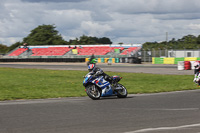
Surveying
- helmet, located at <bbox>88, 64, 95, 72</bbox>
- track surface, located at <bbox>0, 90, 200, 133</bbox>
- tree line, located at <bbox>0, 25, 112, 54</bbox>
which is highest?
tree line, located at <bbox>0, 25, 112, 54</bbox>

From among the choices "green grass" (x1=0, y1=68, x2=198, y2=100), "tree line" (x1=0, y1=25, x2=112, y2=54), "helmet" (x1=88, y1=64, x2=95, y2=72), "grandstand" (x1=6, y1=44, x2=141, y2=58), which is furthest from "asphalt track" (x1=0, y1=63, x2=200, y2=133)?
"tree line" (x1=0, y1=25, x2=112, y2=54)

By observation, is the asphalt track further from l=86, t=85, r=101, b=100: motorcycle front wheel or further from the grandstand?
the grandstand

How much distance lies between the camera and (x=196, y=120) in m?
7.47

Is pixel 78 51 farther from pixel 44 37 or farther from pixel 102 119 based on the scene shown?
pixel 102 119

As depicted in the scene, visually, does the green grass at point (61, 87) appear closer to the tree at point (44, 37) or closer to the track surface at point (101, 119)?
the track surface at point (101, 119)

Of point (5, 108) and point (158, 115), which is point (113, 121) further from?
point (5, 108)

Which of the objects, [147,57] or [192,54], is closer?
[192,54]

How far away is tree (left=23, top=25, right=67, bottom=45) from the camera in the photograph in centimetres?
10700

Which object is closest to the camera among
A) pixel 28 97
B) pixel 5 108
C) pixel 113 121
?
pixel 113 121

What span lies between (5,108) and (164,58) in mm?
44521

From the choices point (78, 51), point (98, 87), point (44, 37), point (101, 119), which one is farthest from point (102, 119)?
point (44, 37)

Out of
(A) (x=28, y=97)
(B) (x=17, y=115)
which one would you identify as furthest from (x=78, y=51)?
(B) (x=17, y=115)

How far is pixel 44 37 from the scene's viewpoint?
107750 mm

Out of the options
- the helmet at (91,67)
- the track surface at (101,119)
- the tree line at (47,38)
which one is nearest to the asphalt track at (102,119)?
the track surface at (101,119)
